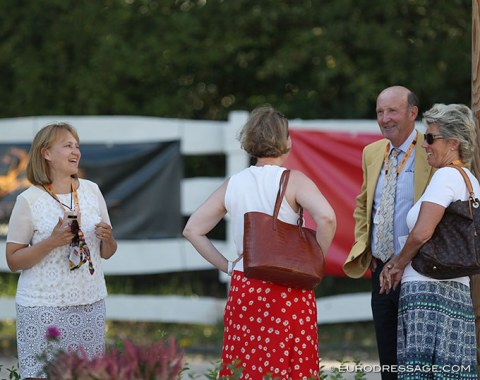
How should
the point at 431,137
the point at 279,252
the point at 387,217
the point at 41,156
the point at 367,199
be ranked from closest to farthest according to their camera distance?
1. the point at 279,252
2. the point at 431,137
3. the point at 41,156
4. the point at 387,217
5. the point at 367,199

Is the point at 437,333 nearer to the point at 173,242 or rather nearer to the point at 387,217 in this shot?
the point at 387,217

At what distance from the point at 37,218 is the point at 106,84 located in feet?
16.7

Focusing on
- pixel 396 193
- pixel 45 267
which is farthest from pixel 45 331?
pixel 396 193

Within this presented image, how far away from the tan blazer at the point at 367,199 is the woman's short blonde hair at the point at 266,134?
79cm

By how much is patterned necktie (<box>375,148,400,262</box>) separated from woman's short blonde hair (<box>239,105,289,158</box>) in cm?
76

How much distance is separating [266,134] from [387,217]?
3.03 feet

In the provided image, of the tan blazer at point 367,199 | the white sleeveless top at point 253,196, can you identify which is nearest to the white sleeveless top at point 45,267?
the white sleeveless top at point 253,196

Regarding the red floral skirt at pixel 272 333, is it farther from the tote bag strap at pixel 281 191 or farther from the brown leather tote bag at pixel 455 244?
the brown leather tote bag at pixel 455 244

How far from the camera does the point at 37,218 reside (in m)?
4.64

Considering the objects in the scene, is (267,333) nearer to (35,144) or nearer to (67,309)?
(67,309)

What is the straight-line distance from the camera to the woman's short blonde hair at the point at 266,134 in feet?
14.6

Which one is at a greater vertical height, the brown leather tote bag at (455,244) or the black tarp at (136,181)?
the black tarp at (136,181)

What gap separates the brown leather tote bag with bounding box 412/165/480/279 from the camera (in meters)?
4.30

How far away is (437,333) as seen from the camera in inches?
170
